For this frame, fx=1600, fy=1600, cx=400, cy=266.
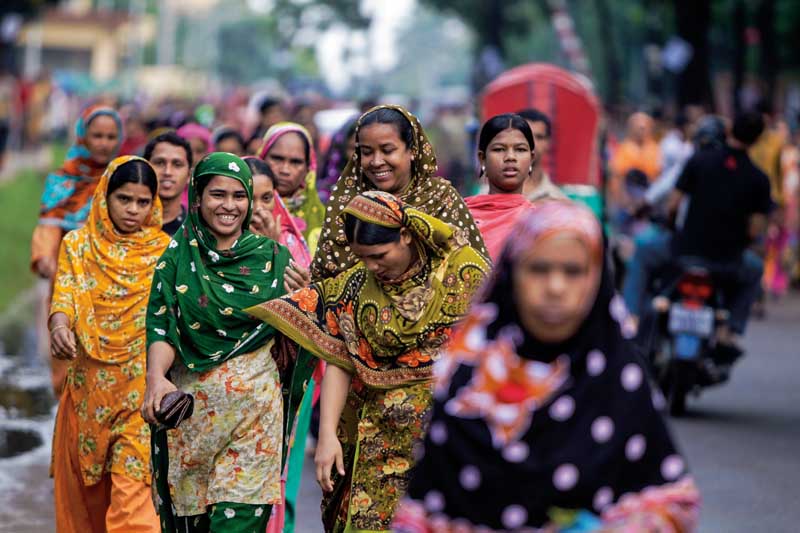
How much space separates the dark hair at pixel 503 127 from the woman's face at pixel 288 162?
1205mm

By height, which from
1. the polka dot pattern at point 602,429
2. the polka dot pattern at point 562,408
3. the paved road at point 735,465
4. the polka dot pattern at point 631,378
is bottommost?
the paved road at point 735,465

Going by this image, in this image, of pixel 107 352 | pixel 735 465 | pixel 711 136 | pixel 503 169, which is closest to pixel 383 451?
pixel 107 352

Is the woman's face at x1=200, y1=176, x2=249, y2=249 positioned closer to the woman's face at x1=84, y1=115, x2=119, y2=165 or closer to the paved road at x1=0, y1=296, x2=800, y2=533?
the paved road at x1=0, y1=296, x2=800, y2=533

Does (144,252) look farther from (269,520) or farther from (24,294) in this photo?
(24,294)

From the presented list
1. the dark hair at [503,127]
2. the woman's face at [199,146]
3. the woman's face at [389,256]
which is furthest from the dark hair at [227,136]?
the woman's face at [389,256]

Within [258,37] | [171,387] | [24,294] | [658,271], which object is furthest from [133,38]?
[171,387]

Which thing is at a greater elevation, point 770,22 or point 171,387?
point 770,22

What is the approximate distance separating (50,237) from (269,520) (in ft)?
9.25

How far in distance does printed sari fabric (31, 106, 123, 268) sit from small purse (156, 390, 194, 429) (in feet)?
10.1

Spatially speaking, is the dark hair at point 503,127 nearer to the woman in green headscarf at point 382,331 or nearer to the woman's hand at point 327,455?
the woman in green headscarf at point 382,331

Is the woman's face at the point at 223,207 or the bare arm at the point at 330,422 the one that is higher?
the woman's face at the point at 223,207

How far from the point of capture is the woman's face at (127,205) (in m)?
6.20

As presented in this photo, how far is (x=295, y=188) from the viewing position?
24.3 feet

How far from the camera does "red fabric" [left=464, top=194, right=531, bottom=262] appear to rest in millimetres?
5934
